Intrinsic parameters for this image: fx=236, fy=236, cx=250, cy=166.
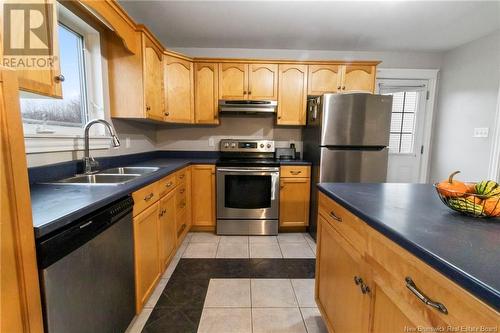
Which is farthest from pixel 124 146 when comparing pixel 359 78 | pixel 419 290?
pixel 359 78

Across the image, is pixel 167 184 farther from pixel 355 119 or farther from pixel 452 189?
pixel 355 119

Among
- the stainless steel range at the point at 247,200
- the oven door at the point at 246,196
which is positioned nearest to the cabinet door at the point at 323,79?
the stainless steel range at the point at 247,200

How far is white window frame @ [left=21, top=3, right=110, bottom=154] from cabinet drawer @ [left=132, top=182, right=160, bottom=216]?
1.99ft

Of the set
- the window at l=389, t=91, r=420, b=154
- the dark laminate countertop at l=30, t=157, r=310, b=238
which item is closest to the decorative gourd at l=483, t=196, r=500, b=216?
the dark laminate countertop at l=30, t=157, r=310, b=238

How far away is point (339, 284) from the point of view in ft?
3.69

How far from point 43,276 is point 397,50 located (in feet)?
13.6

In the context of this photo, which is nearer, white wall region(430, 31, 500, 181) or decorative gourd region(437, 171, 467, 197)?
decorative gourd region(437, 171, 467, 197)

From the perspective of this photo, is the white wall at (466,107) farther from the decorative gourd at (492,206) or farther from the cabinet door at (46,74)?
the cabinet door at (46,74)

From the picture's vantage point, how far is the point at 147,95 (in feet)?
7.31

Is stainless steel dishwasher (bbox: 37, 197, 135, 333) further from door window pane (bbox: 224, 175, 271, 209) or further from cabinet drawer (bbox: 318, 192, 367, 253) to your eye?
door window pane (bbox: 224, 175, 271, 209)

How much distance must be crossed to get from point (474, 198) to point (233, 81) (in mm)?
Answer: 2594

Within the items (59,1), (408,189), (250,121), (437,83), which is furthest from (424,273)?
(437,83)

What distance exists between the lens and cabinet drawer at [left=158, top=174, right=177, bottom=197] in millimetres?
1815

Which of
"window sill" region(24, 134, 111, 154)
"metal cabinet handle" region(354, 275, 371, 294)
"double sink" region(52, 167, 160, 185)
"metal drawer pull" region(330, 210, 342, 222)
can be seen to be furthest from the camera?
"double sink" region(52, 167, 160, 185)
